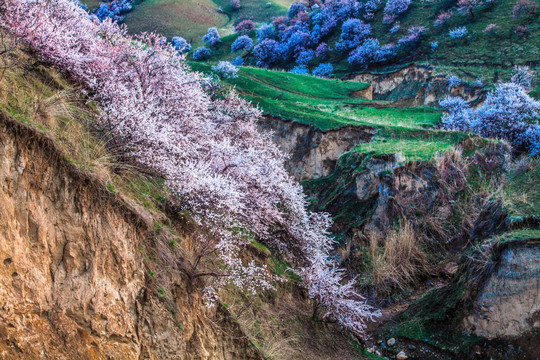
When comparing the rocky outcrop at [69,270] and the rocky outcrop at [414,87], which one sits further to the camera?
the rocky outcrop at [414,87]

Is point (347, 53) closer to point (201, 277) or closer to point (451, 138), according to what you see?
point (451, 138)

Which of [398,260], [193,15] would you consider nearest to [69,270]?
[398,260]

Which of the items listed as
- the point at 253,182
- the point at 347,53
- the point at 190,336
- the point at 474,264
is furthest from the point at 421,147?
the point at 347,53

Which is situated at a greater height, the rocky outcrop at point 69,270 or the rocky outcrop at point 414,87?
the rocky outcrop at point 414,87

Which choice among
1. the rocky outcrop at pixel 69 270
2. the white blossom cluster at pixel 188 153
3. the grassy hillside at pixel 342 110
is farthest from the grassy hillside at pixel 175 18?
the rocky outcrop at pixel 69 270

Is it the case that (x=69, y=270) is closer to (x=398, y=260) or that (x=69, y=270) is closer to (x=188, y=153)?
(x=188, y=153)

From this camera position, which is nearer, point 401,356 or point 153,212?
point 153,212

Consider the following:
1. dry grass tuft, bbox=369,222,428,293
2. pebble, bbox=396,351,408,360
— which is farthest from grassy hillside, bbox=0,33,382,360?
dry grass tuft, bbox=369,222,428,293

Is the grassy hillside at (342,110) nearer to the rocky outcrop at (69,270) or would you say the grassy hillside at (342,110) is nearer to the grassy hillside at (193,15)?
the rocky outcrop at (69,270)
